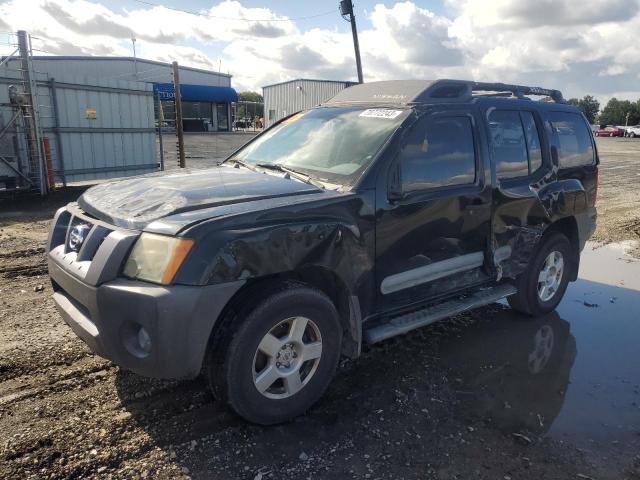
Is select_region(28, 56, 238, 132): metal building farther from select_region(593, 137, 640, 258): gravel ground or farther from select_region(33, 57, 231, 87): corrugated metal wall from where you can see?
select_region(593, 137, 640, 258): gravel ground

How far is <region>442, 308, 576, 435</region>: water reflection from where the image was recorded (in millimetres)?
3305

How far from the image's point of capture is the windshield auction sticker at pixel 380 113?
3.67m

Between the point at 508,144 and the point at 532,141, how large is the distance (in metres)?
0.38

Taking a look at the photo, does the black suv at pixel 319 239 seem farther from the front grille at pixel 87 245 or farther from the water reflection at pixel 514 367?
the water reflection at pixel 514 367

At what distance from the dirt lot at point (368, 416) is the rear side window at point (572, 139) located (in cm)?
164

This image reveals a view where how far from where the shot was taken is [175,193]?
3084 mm

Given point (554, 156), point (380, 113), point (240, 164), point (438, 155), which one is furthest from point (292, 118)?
point (554, 156)

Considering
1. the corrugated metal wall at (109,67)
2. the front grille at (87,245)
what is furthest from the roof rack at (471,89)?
the corrugated metal wall at (109,67)

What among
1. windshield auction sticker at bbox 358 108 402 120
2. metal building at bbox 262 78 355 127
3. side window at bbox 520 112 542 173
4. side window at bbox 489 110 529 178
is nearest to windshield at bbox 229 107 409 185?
windshield auction sticker at bbox 358 108 402 120

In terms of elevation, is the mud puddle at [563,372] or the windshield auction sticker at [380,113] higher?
the windshield auction sticker at [380,113]

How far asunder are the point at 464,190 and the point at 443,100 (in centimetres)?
73

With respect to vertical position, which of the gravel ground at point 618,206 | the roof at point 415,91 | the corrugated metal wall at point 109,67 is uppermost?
the corrugated metal wall at point 109,67

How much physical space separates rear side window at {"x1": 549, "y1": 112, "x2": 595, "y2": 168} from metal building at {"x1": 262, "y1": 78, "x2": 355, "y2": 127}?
28577mm

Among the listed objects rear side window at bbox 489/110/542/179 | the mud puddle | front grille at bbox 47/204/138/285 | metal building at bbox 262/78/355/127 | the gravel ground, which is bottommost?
the mud puddle
